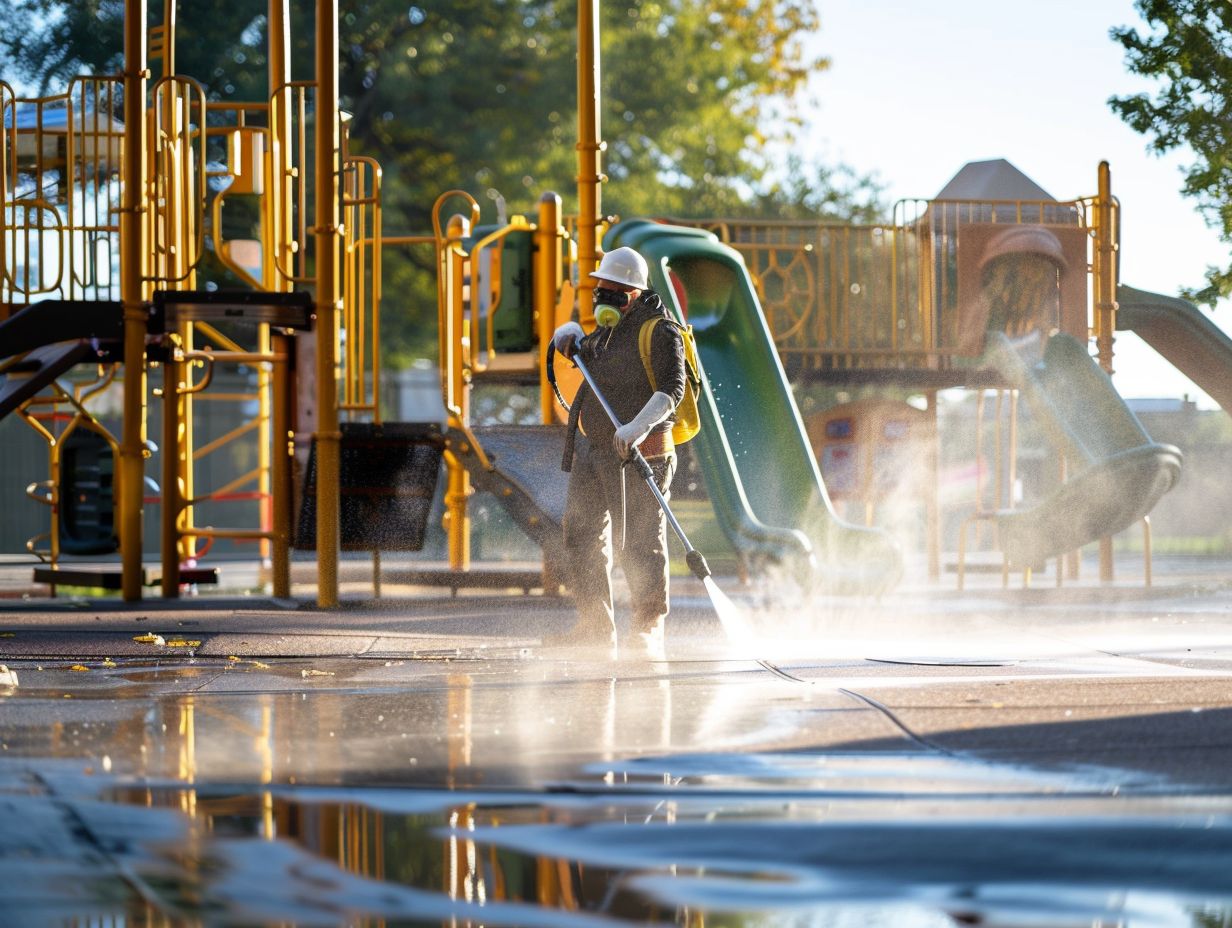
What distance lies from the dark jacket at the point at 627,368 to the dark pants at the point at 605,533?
0.52 feet

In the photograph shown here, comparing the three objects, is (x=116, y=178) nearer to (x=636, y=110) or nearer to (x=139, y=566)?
(x=139, y=566)

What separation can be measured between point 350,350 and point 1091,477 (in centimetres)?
579


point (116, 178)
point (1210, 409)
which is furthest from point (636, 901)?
point (1210, 409)

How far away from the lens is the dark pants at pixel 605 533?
1007 cm

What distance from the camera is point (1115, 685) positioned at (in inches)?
316

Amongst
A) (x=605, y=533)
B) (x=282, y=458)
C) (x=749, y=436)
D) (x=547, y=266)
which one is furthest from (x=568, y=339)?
(x=547, y=266)

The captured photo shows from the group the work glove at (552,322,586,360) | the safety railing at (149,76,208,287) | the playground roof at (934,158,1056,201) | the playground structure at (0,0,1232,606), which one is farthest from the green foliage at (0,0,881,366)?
the work glove at (552,322,586,360)

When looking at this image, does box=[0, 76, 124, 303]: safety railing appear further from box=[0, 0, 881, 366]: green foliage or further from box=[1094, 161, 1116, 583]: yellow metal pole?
box=[0, 0, 881, 366]: green foliage

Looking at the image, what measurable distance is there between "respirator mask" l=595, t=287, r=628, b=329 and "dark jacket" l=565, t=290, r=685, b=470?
0.04 meters

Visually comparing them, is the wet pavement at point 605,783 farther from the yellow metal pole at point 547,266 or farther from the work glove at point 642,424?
the yellow metal pole at point 547,266

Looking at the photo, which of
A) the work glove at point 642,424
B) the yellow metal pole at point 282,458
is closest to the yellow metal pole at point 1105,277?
the yellow metal pole at point 282,458

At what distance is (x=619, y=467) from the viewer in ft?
33.0

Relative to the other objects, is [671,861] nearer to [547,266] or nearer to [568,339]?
[568,339]

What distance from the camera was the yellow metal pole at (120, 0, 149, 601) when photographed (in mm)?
12688
